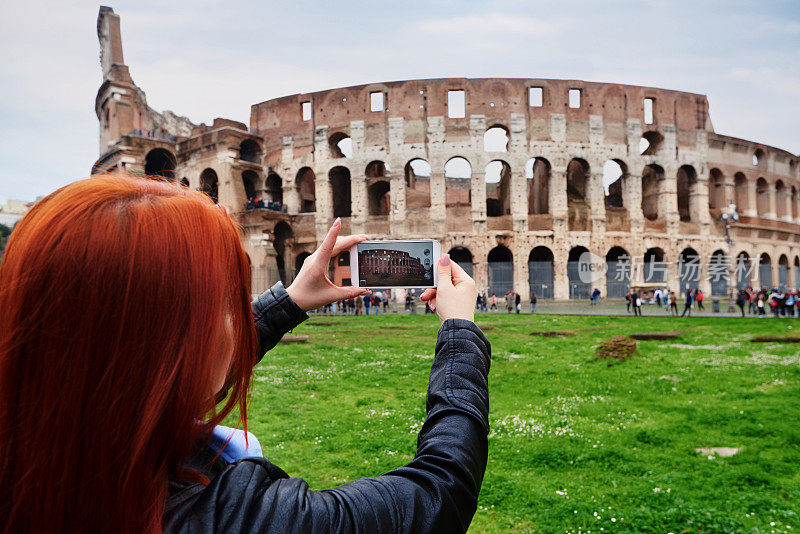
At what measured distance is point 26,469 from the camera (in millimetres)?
760

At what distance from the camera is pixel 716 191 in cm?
3516

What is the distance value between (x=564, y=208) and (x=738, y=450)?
1082 inches

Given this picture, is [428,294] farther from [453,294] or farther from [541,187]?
[541,187]

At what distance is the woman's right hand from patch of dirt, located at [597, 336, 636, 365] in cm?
940

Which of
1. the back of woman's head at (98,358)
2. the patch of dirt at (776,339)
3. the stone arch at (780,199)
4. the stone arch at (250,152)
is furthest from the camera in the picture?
the stone arch at (780,199)

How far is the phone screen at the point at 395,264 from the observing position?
1896 millimetres

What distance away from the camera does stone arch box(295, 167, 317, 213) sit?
3312 centimetres

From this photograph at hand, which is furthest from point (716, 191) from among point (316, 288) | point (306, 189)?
point (316, 288)

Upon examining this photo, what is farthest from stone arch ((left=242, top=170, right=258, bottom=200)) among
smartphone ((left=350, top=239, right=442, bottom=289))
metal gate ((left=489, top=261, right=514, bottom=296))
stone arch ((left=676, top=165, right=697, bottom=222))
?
smartphone ((left=350, top=239, right=442, bottom=289))

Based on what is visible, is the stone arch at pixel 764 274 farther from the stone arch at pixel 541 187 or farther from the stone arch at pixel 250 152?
the stone arch at pixel 250 152

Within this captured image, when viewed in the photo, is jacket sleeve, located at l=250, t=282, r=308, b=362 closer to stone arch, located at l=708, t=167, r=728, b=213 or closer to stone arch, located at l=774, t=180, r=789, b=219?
stone arch, located at l=708, t=167, r=728, b=213

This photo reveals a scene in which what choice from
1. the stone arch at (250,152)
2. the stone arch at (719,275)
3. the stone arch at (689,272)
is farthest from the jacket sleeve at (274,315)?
the stone arch at (719,275)

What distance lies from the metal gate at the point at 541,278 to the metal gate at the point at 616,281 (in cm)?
350

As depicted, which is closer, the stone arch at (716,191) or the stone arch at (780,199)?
the stone arch at (716,191)
